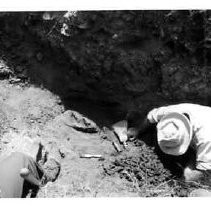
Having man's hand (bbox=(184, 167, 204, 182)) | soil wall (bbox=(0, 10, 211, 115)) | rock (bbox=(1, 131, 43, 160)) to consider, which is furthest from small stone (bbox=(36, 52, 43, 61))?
man's hand (bbox=(184, 167, 204, 182))

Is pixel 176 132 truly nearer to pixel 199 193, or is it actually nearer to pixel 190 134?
pixel 190 134

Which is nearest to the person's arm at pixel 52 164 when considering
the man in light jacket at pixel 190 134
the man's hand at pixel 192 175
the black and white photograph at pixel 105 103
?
the black and white photograph at pixel 105 103

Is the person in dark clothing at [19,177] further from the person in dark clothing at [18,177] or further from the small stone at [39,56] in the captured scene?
the small stone at [39,56]

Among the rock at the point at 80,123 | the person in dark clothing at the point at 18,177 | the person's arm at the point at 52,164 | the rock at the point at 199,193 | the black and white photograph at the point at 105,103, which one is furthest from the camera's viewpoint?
the rock at the point at 80,123

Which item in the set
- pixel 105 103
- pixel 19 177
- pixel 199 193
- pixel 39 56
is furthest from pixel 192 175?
pixel 39 56

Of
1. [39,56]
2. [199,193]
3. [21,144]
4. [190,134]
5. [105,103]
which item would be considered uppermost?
[39,56]

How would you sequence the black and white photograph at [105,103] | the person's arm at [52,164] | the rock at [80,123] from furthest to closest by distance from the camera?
the rock at [80,123] → the person's arm at [52,164] → the black and white photograph at [105,103]

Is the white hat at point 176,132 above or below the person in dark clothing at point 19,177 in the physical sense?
above

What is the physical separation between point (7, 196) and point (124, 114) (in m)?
1.16

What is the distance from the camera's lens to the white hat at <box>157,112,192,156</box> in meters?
2.32

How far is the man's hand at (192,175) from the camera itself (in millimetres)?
2395

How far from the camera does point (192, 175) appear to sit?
243 centimetres

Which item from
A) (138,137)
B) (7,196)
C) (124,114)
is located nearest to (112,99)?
(124,114)

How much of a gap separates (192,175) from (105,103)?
91cm
